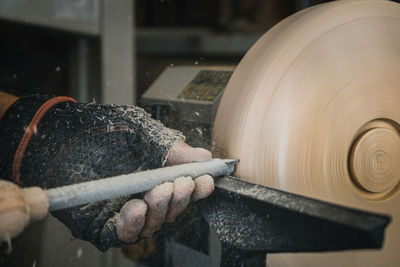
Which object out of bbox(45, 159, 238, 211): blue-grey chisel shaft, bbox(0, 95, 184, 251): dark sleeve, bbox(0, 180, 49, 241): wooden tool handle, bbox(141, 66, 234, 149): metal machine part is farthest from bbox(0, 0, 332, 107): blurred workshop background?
bbox(0, 180, 49, 241): wooden tool handle

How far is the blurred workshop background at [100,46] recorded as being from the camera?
4.32ft

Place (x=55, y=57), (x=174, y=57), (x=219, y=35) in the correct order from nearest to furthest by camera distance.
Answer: (x=55, y=57) < (x=219, y=35) < (x=174, y=57)

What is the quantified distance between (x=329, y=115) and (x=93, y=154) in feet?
1.50

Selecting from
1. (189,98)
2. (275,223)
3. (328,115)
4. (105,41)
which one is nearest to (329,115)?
(328,115)

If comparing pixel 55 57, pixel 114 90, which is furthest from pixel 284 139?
pixel 55 57

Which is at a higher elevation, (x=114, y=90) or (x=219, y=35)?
(x=219, y=35)

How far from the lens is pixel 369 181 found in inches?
31.9

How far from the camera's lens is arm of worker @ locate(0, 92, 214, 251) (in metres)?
0.76

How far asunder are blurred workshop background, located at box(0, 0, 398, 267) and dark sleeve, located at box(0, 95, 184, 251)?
0.99ft

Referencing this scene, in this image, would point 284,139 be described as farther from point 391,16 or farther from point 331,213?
point 391,16

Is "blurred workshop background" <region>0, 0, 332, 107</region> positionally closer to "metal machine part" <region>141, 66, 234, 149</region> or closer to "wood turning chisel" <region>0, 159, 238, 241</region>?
"metal machine part" <region>141, 66, 234, 149</region>

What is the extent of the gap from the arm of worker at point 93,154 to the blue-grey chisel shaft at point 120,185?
1.1 inches

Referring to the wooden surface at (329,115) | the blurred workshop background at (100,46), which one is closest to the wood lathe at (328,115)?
the wooden surface at (329,115)

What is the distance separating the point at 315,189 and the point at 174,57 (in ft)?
7.08
